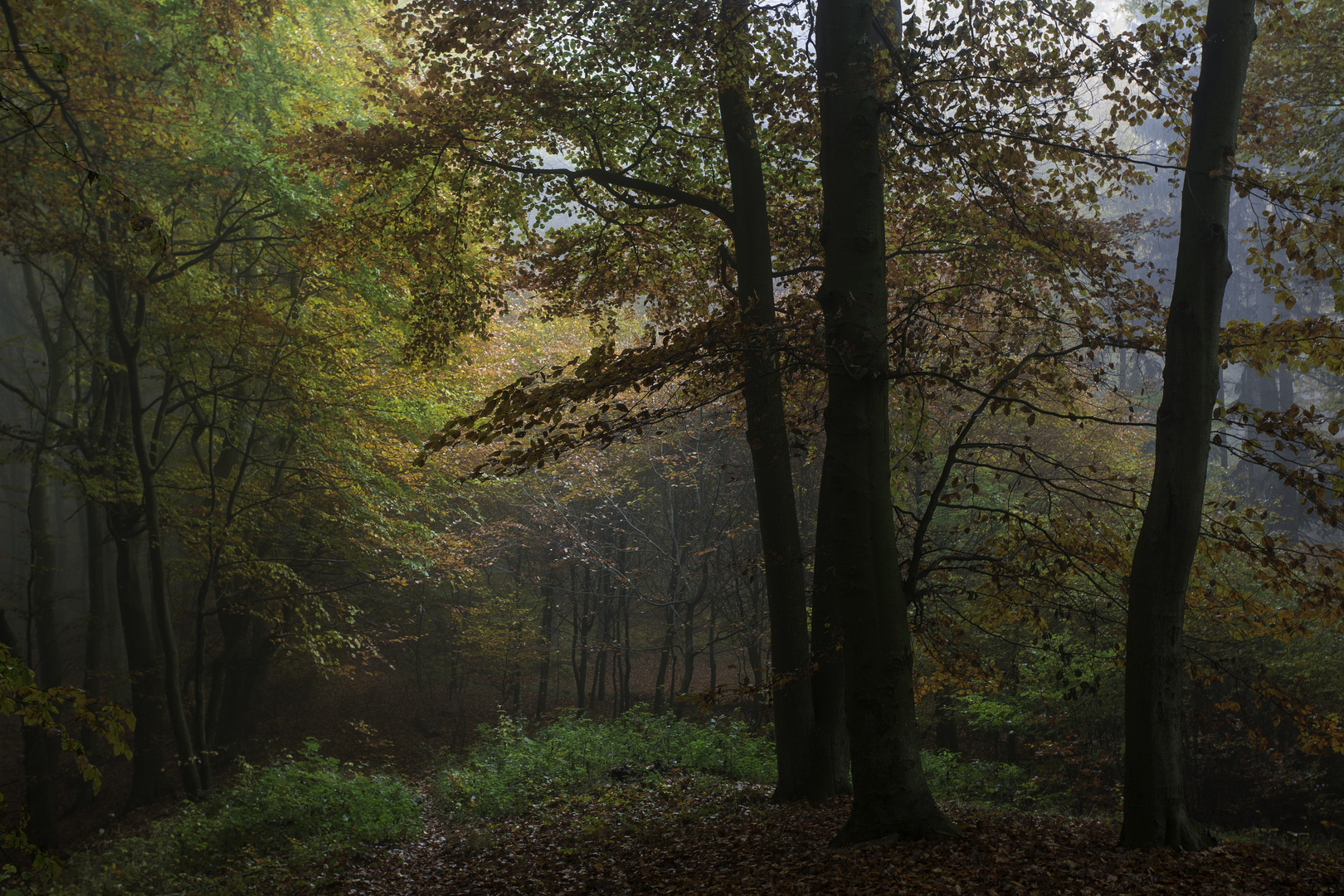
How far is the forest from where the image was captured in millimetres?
4742

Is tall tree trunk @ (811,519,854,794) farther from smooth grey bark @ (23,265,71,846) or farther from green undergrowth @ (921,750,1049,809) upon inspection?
smooth grey bark @ (23,265,71,846)

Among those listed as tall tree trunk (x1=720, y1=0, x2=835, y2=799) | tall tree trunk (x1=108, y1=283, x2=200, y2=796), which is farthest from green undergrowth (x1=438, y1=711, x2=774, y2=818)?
tall tree trunk (x1=108, y1=283, x2=200, y2=796)

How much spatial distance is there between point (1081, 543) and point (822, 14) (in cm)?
439

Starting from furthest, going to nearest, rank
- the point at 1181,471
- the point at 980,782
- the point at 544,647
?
the point at 544,647
the point at 980,782
the point at 1181,471

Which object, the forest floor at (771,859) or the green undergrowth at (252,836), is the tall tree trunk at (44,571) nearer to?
the green undergrowth at (252,836)

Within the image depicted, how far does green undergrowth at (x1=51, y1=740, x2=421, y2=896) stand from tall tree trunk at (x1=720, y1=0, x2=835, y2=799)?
4905 mm

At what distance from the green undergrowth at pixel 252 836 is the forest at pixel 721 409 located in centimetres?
9

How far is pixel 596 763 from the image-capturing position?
11883mm

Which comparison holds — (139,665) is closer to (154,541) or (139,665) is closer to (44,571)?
(44,571)

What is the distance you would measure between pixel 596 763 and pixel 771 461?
689cm

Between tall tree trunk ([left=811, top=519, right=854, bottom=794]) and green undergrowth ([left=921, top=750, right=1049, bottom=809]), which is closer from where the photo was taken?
tall tree trunk ([left=811, top=519, right=854, bottom=794])

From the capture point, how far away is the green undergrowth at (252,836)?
761 centimetres

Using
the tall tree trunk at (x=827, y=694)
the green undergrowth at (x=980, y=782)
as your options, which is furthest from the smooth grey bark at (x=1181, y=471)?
the green undergrowth at (x=980, y=782)

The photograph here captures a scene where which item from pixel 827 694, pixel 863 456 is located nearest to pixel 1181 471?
pixel 863 456
